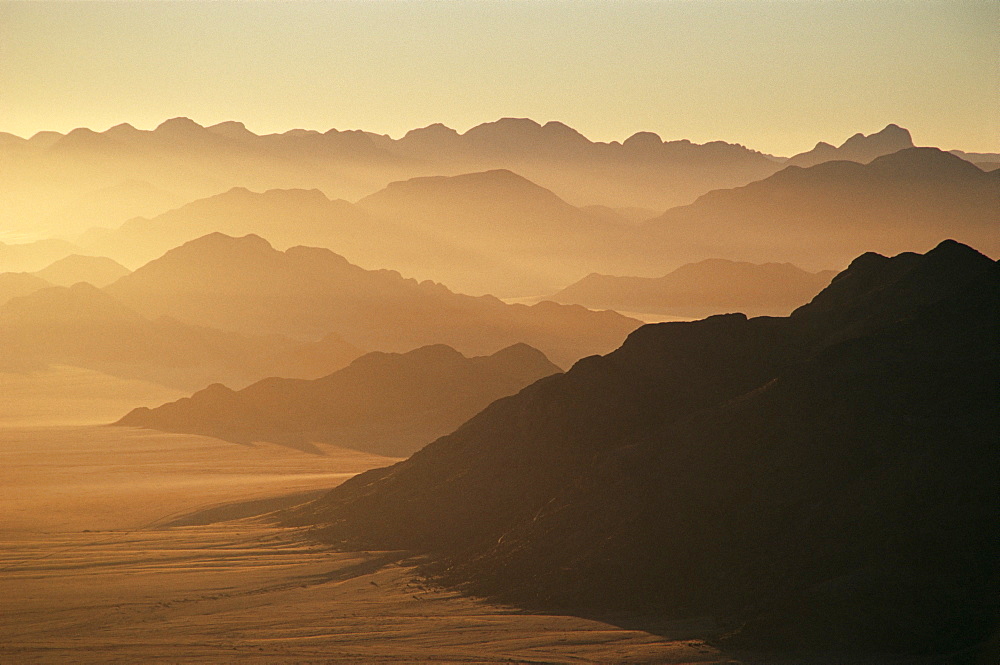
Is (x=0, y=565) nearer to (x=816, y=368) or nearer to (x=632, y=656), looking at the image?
(x=632, y=656)

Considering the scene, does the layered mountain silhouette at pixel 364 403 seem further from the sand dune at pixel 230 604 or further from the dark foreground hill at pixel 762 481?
the dark foreground hill at pixel 762 481

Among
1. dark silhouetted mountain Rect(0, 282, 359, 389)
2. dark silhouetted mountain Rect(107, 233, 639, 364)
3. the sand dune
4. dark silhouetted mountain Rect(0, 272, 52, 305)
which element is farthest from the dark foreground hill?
dark silhouetted mountain Rect(0, 272, 52, 305)

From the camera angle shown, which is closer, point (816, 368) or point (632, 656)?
point (632, 656)

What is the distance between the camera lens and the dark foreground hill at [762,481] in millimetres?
28422

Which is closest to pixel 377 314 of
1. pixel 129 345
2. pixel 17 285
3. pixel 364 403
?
pixel 129 345

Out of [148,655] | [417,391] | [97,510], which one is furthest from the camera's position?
[417,391]

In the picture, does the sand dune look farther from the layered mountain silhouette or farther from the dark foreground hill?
the layered mountain silhouette

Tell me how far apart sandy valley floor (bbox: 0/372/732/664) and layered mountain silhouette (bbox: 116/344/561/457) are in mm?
25481

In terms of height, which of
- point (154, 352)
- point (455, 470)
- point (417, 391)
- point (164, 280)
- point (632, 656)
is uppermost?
point (164, 280)

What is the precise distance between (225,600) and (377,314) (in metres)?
147

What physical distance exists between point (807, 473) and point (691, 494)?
11.4ft

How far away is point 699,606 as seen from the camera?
31.2m

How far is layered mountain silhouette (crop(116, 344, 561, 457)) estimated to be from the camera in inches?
3334

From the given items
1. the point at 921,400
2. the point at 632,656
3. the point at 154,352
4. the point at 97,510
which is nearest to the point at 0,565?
the point at 97,510
